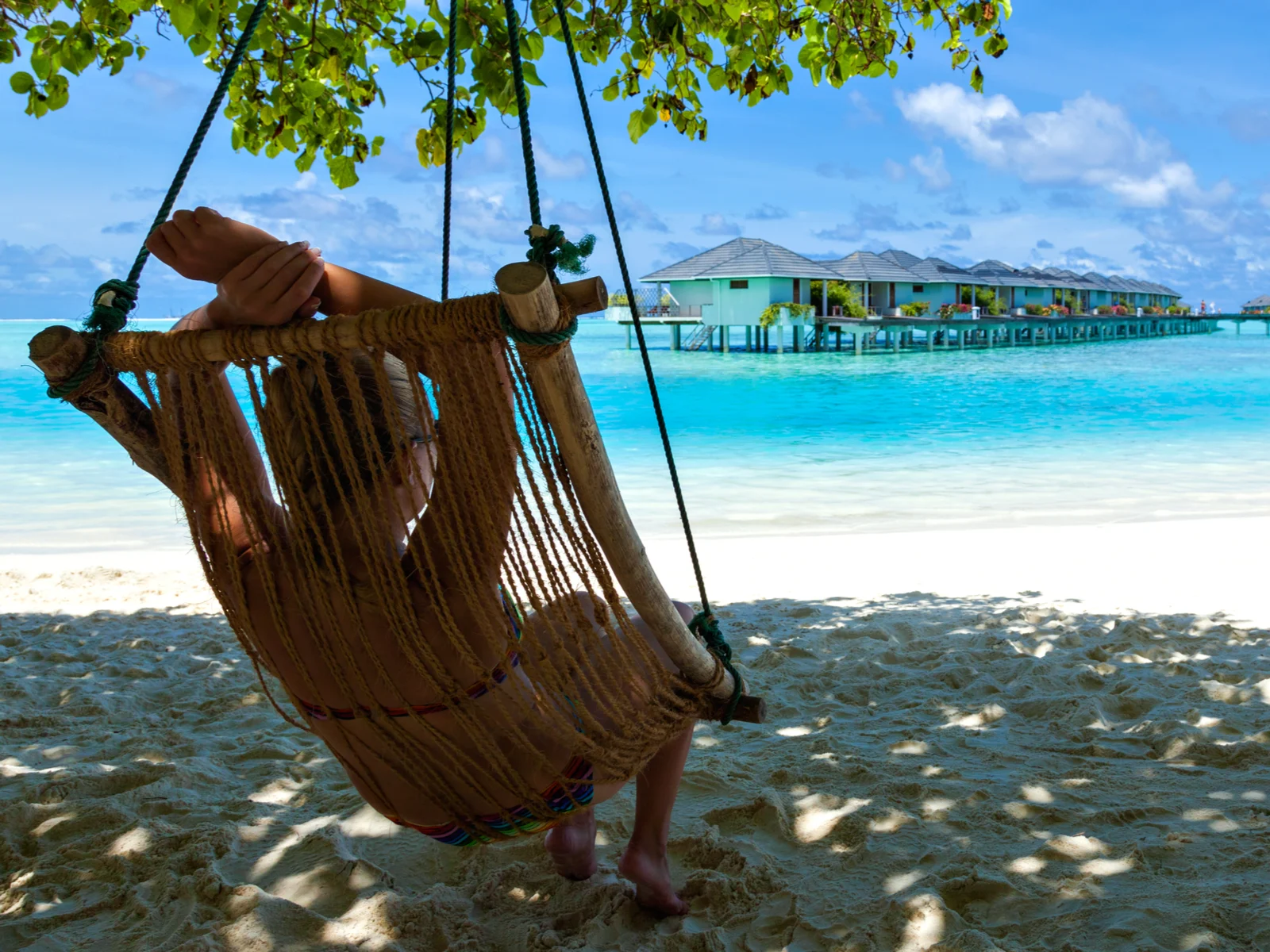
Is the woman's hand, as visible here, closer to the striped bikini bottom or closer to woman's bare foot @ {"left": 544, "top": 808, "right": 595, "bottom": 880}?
the striped bikini bottom

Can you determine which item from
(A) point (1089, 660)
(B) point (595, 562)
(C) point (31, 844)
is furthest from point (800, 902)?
(A) point (1089, 660)

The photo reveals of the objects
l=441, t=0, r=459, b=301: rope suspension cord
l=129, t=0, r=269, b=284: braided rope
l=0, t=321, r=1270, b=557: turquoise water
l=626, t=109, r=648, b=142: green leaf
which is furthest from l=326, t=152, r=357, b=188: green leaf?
l=0, t=321, r=1270, b=557: turquoise water

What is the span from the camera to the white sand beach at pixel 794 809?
1.55 m

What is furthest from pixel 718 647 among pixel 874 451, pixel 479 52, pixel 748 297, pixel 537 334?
pixel 748 297

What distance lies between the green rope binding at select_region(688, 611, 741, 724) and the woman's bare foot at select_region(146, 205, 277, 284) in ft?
2.47

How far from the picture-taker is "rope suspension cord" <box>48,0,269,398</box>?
1.25 m

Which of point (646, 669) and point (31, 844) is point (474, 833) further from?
point (31, 844)

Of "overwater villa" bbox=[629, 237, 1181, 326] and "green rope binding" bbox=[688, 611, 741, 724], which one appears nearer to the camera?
"green rope binding" bbox=[688, 611, 741, 724]

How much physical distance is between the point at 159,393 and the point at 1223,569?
422 cm

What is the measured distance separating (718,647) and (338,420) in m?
0.61

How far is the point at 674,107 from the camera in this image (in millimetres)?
3629

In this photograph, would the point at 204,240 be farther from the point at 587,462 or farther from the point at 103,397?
the point at 587,462

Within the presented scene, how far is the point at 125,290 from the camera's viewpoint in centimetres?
131

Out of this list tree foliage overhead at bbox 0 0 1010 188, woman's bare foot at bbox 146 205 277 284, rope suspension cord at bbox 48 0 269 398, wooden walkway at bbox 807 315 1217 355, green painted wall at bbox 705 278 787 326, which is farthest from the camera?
wooden walkway at bbox 807 315 1217 355
